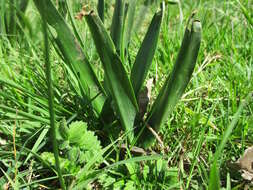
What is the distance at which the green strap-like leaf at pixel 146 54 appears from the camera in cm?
97

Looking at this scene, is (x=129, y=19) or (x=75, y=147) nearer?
(x=75, y=147)

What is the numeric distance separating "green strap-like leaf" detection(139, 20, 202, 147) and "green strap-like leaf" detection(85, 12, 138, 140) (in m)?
0.06

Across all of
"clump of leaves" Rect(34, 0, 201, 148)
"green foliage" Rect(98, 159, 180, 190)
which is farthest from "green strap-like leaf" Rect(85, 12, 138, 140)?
"green foliage" Rect(98, 159, 180, 190)

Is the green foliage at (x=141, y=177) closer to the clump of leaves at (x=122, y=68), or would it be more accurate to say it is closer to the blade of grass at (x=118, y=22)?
the clump of leaves at (x=122, y=68)

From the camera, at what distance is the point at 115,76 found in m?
0.99

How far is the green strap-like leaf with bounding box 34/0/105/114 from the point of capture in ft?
3.20

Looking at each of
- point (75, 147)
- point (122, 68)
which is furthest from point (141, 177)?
point (122, 68)

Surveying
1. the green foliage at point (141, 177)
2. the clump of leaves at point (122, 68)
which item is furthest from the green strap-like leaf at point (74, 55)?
the green foliage at point (141, 177)

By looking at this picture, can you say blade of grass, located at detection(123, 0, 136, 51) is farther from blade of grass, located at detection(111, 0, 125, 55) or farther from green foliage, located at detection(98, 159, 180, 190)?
green foliage, located at detection(98, 159, 180, 190)

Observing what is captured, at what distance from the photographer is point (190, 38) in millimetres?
840

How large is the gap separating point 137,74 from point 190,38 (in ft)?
0.85

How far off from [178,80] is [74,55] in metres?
0.34

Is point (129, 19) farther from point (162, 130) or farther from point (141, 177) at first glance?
point (141, 177)

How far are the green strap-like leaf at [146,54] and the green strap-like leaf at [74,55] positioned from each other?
129mm
